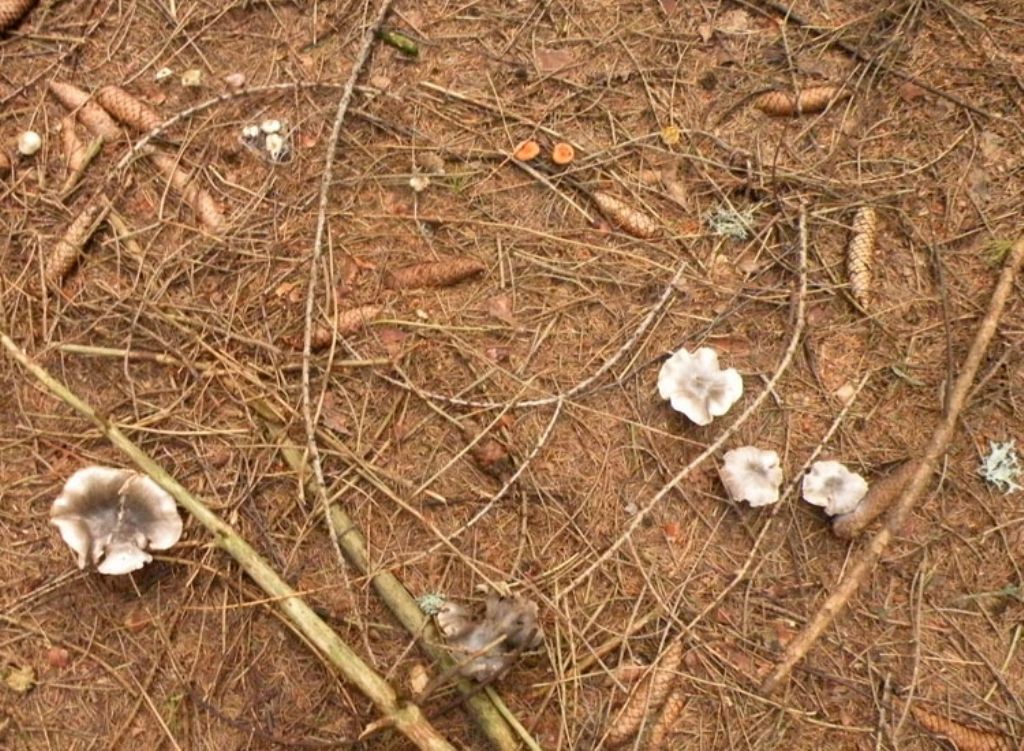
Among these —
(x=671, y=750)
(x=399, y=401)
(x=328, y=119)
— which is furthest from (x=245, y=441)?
(x=671, y=750)

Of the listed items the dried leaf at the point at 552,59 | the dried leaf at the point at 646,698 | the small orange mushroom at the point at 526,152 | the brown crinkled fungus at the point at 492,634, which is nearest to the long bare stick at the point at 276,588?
the brown crinkled fungus at the point at 492,634

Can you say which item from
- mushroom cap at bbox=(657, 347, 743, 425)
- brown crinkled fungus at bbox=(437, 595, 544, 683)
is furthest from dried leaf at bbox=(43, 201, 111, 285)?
mushroom cap at bbox=(657, 347, 743, 425)

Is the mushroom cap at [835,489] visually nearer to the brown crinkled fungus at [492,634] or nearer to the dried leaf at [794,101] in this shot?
the brown crinkled fungus at [492,634]

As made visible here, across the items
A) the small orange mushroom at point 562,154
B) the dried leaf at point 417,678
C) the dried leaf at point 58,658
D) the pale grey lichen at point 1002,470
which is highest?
the small orange mushroom at point 562,154

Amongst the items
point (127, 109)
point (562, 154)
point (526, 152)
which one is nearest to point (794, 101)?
point (562, 154)

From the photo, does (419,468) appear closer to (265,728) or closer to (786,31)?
(265,728)

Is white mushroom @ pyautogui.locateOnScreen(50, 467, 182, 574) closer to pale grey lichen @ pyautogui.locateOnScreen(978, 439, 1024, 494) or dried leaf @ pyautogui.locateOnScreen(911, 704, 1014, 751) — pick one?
dried leaf @ pyautogui.locateOnScreen(911, 704, 1014, 751)
